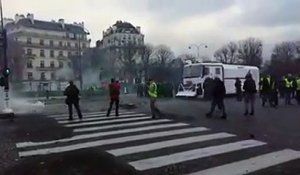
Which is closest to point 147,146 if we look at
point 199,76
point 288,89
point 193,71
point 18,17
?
point 288,89

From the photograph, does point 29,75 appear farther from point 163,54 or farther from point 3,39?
point 3,39

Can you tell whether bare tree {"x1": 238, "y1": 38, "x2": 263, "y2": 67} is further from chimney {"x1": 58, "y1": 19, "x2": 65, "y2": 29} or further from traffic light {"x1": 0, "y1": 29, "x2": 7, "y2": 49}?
traffic light {"x1": 0, "y1": 29, "x2": 7, "y2": 49}

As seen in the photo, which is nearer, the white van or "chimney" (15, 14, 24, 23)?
the white van

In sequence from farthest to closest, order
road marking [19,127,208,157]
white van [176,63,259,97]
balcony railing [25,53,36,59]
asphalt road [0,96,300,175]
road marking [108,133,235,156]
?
balcony railing [25,53,36,59]
white van [176,63,259,97]
road marking [19,127,208,157]
road marking [108,133,235,156]
asphalt road [0,96,300,175]

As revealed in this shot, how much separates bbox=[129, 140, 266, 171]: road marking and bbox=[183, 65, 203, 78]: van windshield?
2471cm

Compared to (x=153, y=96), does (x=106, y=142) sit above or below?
below

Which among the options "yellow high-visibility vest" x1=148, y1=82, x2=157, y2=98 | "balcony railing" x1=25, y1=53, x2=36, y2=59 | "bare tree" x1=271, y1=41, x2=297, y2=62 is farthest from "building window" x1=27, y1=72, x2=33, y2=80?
"yellow high-visibility vest" x1=148, y1=82, x2=157, y2=98

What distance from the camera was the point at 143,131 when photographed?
14.0 meters

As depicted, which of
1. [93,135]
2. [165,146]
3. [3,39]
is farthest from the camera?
[3,39]

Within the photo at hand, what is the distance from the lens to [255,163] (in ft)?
29.7

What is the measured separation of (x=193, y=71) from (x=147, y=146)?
26.1m

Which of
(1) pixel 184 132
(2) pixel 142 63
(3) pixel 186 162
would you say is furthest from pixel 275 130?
(2) pixel 142 63

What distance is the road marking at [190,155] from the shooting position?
29.7 feet

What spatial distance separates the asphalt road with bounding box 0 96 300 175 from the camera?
342 inches
